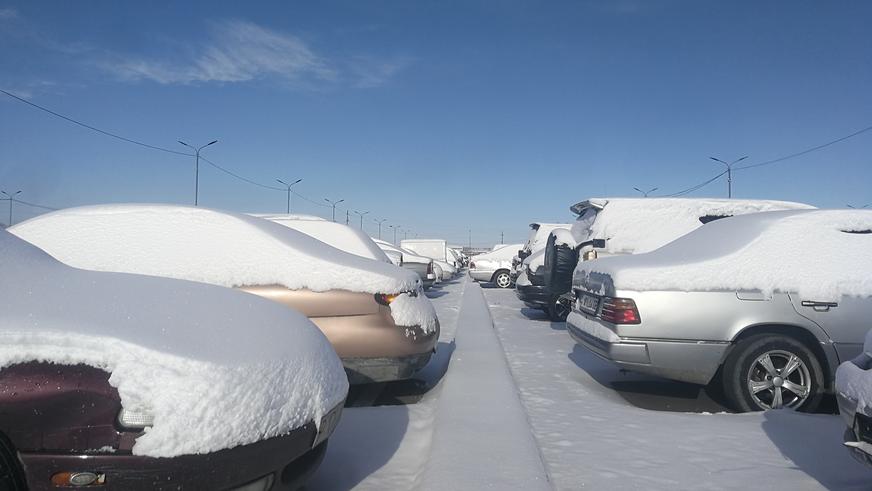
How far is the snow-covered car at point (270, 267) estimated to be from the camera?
14.4ft

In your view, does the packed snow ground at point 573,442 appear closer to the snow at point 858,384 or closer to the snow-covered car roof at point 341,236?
the snow at point 858,384

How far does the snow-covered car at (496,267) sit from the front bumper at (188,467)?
19388 millimetres

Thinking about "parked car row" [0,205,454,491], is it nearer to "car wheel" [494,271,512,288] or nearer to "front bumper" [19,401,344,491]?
→ "front bumper" [19,401,344,491]

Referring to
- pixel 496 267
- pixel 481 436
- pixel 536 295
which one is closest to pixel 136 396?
pixel 481 436

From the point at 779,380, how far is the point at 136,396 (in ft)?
14.3

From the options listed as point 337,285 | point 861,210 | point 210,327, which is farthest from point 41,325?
point 861,210

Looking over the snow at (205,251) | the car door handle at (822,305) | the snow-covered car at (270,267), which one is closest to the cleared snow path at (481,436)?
the snow-covered car at (270,267)

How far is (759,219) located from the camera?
5277 mm

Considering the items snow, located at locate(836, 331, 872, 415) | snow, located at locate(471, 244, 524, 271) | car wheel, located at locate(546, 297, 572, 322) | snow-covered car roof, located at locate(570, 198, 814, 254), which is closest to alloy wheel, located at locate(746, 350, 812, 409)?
snow, located at locate(836, 331, 872, 415)

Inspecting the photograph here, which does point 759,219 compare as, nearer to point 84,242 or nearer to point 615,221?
point 615,221

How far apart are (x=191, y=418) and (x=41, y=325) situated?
0.60 m

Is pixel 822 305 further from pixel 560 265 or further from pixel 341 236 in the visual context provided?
pixel 341 236

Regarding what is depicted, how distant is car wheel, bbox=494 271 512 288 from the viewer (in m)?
21.6

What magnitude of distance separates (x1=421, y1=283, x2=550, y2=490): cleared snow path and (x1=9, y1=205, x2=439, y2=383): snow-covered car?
56cm
